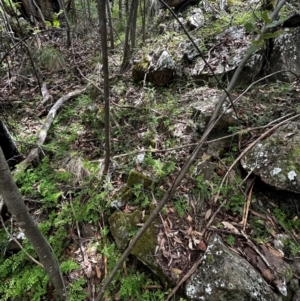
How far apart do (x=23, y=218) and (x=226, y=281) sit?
1.55 m

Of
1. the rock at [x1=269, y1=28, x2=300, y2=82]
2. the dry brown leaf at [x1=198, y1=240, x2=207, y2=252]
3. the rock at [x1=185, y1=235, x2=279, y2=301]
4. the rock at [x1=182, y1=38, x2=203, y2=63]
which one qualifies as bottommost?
the rock at [x1=185, y1=235, x2=279, y2=301]

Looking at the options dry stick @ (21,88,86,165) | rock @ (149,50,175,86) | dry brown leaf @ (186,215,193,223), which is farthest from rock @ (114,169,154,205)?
rock @ (149,50,175,86)

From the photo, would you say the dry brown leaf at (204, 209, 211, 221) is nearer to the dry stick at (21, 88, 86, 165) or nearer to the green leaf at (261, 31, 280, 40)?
the green leaf at (261, 31, 280, 40)

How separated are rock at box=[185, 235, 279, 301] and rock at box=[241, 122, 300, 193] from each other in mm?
860

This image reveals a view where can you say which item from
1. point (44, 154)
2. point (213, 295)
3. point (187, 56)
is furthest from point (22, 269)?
point (187, 56)

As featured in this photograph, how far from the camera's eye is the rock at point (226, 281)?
1774mm

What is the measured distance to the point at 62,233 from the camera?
236 cm

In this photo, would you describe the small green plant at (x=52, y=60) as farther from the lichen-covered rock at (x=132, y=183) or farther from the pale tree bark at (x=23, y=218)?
the pale tree bark at (x=23, y=218)

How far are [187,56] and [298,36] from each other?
5.80ft

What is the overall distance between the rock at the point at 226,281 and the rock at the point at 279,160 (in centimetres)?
86

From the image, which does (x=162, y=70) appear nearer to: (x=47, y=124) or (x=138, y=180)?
(x=47, y=124)

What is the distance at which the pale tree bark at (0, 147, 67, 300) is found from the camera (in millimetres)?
1164

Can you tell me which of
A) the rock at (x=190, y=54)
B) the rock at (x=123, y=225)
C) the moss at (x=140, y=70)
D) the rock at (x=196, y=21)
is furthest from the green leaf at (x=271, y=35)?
the rock at (x=196, y=21)

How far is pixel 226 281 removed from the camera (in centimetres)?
181
